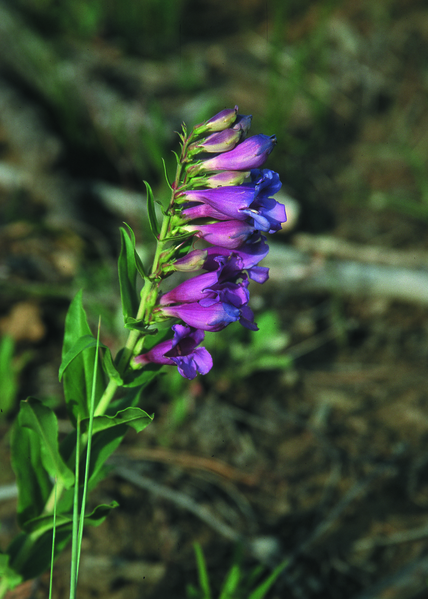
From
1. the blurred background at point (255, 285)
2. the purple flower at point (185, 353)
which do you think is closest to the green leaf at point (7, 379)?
the blurred background at point (255, 285)

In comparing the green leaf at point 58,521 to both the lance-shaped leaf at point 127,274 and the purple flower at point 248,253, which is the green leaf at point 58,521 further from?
the purple flower at point 248,253

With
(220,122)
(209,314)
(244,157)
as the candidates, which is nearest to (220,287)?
(209,314)

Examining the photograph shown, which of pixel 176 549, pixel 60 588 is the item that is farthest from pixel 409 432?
A: pixel 60 588

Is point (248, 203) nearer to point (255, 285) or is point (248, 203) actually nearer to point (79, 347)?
point (79, 347)

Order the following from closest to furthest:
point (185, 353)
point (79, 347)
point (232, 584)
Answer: point (79, 347) → point (185, 353) → point (232, 584)

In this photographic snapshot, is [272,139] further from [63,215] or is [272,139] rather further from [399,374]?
[63,215]
